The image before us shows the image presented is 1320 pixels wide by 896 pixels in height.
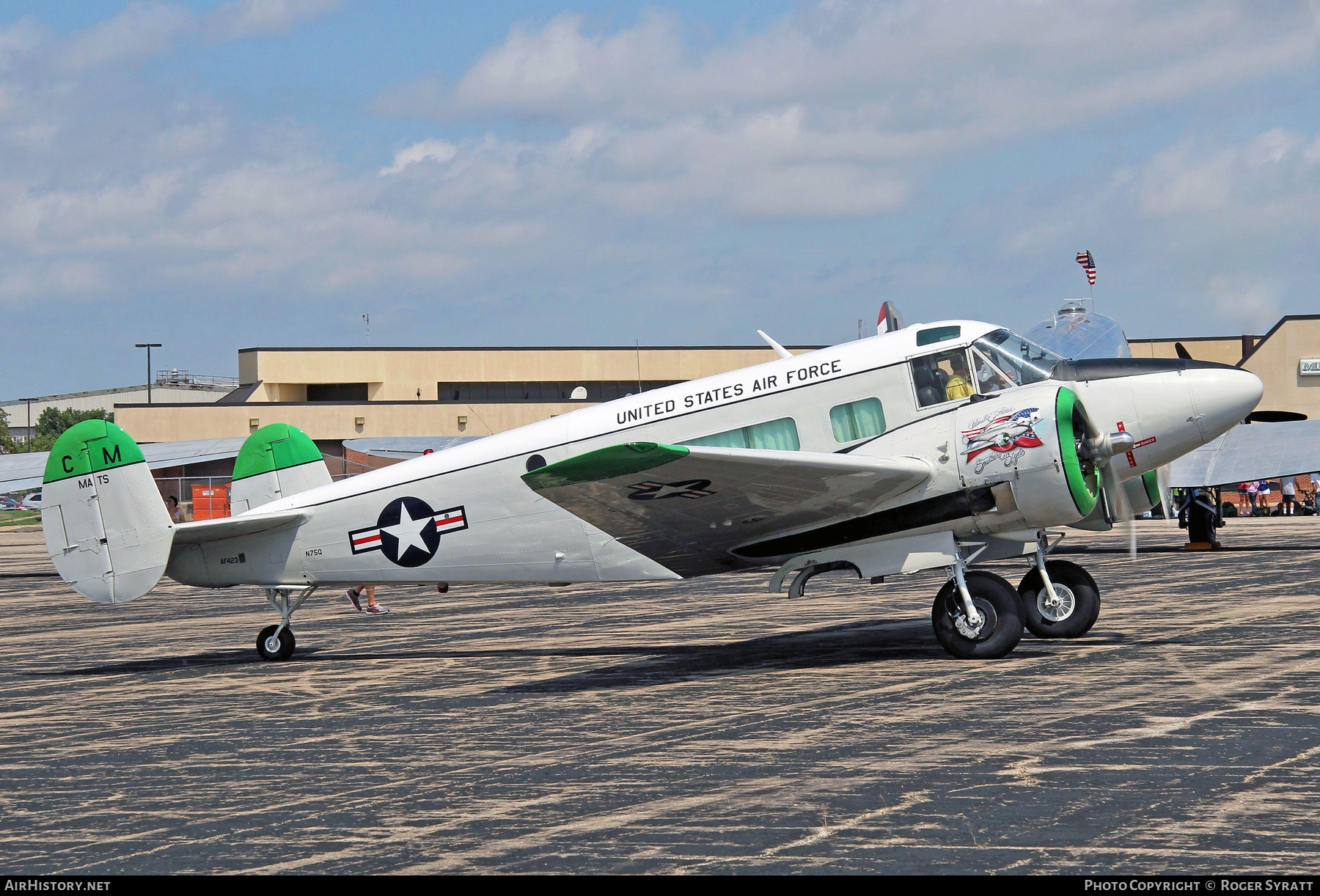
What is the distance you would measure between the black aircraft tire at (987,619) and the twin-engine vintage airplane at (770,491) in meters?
0.02

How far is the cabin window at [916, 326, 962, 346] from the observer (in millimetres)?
13656

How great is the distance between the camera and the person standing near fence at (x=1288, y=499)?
54.9m

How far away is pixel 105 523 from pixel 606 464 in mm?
7388

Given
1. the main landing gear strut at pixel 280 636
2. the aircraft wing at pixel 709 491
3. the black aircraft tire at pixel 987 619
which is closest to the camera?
the aircraft wing at pixel 709 491

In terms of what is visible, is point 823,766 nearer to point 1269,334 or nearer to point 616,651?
point 616,651

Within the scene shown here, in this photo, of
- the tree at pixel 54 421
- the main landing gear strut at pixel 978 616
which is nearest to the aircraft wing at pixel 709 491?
the main landing gear strut at pixel 978 616

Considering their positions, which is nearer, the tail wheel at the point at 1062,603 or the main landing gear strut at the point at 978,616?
the main landing gear strut at the point at 978,616

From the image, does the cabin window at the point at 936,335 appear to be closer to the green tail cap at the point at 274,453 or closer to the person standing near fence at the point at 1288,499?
the green tail cap at the point at 274,453

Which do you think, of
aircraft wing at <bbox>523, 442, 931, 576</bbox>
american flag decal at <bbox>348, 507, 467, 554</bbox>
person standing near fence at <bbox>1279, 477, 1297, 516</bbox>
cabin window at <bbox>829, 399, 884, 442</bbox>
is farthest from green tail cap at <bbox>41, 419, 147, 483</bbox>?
person standing near fence at <bbox>1279, 477, 1297, 516</bbox>

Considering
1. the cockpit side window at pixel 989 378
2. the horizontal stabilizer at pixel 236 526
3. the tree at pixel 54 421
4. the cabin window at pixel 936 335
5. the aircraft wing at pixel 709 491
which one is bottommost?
the aircraft wing at pixel 709 491

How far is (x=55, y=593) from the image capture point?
1171 inches

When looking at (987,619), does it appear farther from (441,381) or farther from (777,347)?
(441,381)

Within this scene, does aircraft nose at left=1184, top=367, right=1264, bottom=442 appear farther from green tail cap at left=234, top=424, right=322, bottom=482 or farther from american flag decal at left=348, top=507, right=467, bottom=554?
green tail cap at left=234, top=424, right=322, bottom=482

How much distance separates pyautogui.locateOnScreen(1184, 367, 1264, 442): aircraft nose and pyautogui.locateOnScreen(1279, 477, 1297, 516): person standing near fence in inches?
1803
